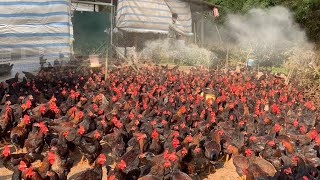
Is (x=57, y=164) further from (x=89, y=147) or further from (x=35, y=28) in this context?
(x=35, y=28)

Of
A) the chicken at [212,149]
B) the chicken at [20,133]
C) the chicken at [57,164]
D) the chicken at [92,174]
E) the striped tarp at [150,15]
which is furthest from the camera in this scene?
the striped tarp at [150,15]

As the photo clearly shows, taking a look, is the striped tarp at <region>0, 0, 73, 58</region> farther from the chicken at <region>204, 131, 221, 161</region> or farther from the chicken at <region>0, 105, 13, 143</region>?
the chicken at <region>204, 131, 221, 161</region>

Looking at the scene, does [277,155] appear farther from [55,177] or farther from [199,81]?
[199,81]

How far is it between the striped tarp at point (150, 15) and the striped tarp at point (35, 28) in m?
4.76

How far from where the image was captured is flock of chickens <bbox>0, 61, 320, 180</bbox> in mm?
6359

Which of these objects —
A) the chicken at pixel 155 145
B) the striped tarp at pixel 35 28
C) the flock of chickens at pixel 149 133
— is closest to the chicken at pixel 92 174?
the flock of chickens at pixel 149 133

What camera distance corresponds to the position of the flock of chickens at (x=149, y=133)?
20.9ft

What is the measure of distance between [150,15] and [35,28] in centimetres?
789

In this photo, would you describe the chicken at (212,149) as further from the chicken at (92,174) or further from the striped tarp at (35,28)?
the striped tarp at (35,28)

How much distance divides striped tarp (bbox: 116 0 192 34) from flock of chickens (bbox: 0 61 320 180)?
352 inches

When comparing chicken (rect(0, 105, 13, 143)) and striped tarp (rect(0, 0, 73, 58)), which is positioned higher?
striped tarp (rect(0, 0, 73, 58))

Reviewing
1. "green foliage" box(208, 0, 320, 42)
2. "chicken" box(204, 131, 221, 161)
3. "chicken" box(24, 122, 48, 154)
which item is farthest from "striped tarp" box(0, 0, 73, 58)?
"green foliage" box(208, 0, 320, 42)

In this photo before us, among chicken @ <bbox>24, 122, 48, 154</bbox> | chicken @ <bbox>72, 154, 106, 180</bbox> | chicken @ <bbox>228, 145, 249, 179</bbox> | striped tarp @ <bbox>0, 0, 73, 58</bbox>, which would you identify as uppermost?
striped tarp @ <bbox>0, 0, 73, 58</bbox>

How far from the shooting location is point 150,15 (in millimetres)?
21906
